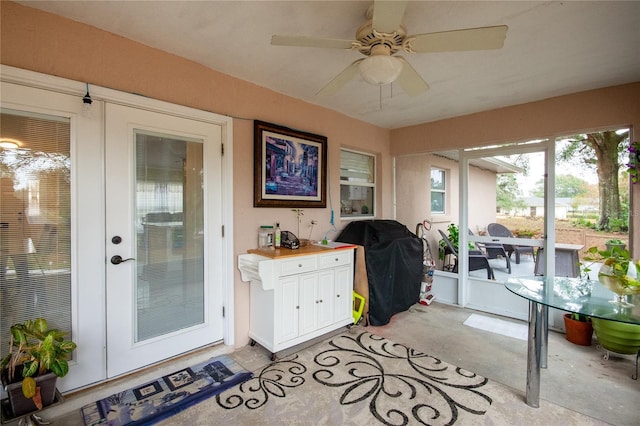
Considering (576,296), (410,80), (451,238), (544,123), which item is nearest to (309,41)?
(410,80)

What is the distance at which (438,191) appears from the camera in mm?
4633

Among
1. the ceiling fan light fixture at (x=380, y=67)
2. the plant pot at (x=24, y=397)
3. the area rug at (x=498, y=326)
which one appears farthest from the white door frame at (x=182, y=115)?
the area rug at (x=498, y=326)

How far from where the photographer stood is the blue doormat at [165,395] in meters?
1.81

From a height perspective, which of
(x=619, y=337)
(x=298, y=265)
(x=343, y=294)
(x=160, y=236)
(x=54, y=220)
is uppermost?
(x=54, y=220)

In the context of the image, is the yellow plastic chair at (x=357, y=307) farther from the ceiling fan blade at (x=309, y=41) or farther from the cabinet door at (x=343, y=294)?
the ceiling fan blade at (x=309, y=41)

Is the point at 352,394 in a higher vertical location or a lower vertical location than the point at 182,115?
lower

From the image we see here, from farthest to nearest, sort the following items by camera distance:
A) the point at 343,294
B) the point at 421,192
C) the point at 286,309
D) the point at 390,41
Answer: the point at 421,192 < the point at 343,294 < the point at 286,309 < the point at 390,41

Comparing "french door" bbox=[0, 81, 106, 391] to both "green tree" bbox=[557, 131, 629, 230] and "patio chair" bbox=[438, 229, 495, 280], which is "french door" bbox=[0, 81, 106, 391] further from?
"green tree" bbox=[557, 131, 629, 230]

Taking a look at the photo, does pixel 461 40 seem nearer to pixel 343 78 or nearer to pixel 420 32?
pixel 420 32

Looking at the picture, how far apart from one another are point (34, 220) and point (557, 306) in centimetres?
336

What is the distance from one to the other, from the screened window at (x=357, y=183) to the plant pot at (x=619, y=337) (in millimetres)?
2645

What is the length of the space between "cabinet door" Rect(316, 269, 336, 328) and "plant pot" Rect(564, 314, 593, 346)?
7.75ft

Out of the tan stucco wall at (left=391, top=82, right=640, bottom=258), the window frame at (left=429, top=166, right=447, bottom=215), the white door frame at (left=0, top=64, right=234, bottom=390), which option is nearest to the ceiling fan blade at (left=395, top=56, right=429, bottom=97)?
the white door frame at (left=0, top=64, right=234, bottom=390)

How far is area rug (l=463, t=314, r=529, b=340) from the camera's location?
3020 millimetres
